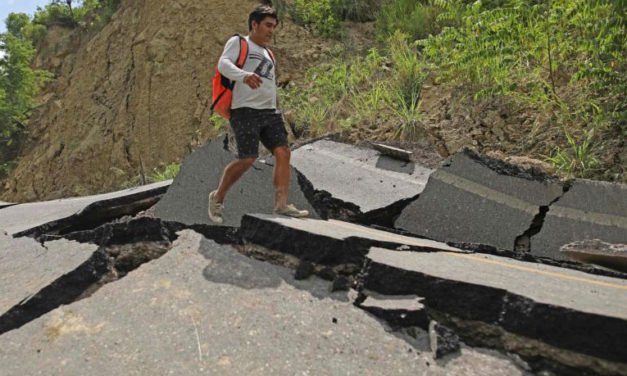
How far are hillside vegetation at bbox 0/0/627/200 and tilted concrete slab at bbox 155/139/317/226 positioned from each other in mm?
1622

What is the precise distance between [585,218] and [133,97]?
10097 millimetres

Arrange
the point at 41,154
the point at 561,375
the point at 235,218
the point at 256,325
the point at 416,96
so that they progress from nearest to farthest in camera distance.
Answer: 1. the point at 561,375
2. the point at 256,325
3. the point at 235,218
4. the point at 416,96
5. the point at 41,154

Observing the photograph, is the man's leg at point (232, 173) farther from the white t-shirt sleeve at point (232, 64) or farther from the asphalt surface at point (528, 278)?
the asphalt surface at point (528, 278)

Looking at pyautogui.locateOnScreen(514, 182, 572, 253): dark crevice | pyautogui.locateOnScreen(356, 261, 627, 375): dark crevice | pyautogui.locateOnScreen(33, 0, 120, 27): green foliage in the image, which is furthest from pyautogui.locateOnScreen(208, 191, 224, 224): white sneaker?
pyautogui.locateOnScreen(33, 0, 120, 27): green foliage

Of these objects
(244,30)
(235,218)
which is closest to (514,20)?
(235,218)

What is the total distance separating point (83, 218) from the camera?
4.27 meters

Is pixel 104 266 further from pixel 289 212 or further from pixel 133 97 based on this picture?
pixel 133 97

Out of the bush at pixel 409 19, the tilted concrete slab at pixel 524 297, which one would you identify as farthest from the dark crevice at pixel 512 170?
the bush at pixel 409 19

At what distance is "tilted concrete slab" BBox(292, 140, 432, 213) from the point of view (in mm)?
4152

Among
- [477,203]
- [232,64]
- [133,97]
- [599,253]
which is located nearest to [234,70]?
[232,64]

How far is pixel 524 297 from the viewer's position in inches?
80.0

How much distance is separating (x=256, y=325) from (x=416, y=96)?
4.34 m

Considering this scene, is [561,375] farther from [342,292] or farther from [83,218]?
[83,218]

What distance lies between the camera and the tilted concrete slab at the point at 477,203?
3562 mm
